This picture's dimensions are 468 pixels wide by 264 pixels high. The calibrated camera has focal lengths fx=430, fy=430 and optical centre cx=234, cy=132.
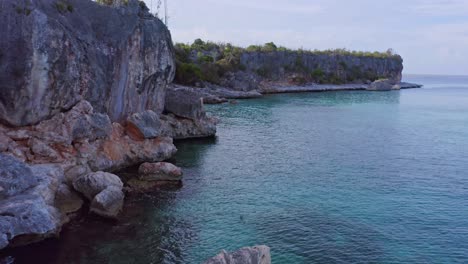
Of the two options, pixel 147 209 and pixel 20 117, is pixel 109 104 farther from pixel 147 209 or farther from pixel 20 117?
pixel 147 209

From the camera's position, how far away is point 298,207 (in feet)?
86.2

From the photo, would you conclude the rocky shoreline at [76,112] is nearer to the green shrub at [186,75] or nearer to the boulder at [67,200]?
the boulder at [67,200]

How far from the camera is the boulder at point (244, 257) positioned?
1418 centimetres

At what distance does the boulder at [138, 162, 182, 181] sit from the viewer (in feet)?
101

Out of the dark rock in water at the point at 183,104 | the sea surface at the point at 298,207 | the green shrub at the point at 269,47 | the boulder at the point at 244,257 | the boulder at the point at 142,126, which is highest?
the green shrub at the point at 269,47

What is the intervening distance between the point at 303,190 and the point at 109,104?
16.9m

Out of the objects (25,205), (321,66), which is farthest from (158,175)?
(321,66)

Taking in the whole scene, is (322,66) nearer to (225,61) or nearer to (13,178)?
(225,61)

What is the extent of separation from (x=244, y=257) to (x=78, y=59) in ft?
71.5

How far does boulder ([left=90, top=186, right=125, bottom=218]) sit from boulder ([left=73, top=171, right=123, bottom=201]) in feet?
2.83

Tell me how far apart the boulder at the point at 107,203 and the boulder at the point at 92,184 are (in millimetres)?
863

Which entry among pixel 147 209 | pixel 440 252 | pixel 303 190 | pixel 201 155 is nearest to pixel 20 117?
pixel 147 209

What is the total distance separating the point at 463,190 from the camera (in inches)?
1177

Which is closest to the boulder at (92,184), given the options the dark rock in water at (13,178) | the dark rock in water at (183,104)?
the dark rock in water at (13,178)
